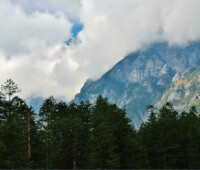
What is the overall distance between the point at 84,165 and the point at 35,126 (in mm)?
16004

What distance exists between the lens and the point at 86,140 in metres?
75.9

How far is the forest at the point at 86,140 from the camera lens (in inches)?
2447

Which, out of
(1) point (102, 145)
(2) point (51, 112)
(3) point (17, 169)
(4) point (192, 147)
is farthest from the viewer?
(2) point (51, 112)

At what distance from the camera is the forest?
6216 centimetres

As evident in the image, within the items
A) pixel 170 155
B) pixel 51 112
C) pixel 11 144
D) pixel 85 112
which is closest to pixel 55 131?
pixel 51 112

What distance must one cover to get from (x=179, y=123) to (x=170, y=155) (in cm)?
1317

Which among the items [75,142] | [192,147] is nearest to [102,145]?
[75,142]

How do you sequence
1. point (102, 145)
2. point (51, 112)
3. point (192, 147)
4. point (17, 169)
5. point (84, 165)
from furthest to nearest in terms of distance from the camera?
1. point (51, 112)
2. point (192, 147)
3. point (84, 165)
4. point (102, 145)
5. point (17, 169)

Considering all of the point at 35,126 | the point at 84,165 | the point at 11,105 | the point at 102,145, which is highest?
the point at 11,105

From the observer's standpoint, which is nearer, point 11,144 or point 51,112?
point 11,144

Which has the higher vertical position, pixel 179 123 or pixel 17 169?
pixel 179 123

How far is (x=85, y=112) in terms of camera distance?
88250mm

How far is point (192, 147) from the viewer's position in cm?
7769

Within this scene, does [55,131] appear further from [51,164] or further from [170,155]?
[170,155]
